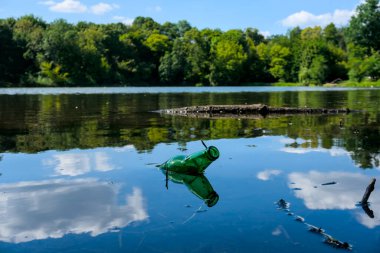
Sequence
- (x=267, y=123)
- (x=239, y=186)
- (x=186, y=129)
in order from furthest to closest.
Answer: (x=267, y=123) < (x=186, y=129) < (x=239, y=186)

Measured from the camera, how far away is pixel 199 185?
10883mm

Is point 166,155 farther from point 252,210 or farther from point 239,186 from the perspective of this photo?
point 252,210

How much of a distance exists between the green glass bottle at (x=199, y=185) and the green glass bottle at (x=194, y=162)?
132 millimetres

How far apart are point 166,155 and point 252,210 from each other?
641 cm

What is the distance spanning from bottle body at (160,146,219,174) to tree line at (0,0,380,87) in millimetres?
120436

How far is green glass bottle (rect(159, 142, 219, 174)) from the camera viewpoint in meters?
11.4

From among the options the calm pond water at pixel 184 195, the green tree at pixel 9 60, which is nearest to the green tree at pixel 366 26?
the green tree at pixel 9 60

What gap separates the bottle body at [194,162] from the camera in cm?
1139

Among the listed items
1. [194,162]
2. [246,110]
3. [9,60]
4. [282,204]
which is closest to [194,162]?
[194,162]

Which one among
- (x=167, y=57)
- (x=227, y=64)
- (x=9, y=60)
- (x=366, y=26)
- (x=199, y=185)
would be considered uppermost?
(x=366, y=26)

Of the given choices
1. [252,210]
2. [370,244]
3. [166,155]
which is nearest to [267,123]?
[166,155]

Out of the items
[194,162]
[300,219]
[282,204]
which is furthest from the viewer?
[194,162]

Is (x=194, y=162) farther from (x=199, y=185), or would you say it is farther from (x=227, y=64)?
(x=227, y=64)

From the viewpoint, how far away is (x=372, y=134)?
1995 cm
